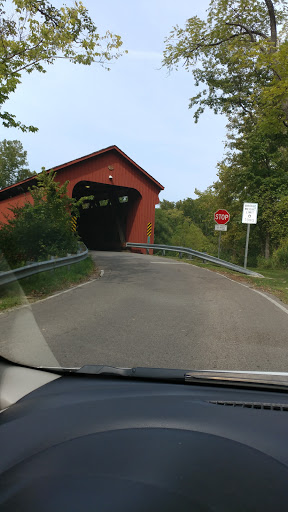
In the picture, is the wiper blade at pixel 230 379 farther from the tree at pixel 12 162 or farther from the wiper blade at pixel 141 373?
the tree at pixel 12 162

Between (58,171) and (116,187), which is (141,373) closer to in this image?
(58,171)

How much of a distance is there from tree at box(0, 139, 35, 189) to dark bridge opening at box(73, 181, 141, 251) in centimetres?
2447

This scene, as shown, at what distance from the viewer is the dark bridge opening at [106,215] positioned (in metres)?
30.3

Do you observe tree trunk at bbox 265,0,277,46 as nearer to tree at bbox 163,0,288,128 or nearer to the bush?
tree at bbox 163,0,288,128

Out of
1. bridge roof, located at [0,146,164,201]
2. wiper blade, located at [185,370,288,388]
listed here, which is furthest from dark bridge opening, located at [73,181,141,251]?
wiper blade, located at [185,370,288,388]

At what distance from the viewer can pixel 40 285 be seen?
391 inches

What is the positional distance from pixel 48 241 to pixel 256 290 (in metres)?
6.96

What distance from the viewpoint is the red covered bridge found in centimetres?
2575

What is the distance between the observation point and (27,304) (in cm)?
812

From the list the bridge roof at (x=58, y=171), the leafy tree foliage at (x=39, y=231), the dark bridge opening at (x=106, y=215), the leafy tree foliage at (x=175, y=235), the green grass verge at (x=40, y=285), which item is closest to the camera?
the green grass verge at (x=40, y=285)

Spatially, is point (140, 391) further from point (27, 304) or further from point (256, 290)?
point (256, 290)

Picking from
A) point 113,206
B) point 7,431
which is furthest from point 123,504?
point 113,206

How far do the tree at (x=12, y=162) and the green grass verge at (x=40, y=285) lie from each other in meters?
50.5

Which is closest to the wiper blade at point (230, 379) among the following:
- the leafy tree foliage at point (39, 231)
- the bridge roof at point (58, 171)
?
the leafy tree foliage at point (39, 231)
